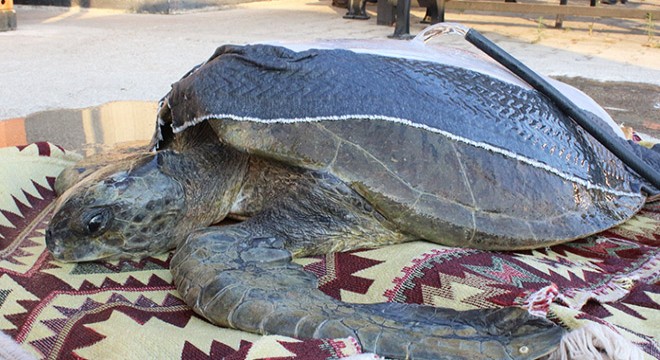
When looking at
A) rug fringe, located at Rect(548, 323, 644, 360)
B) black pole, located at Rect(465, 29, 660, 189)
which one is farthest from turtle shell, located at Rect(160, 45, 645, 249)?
rug fringe, located at Rect(548, 323, 644, 360)

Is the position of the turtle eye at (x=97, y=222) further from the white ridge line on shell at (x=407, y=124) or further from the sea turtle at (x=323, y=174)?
the white ridge line on shell at (x=407, y=124)

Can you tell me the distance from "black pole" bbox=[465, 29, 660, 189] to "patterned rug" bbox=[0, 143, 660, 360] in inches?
10.0

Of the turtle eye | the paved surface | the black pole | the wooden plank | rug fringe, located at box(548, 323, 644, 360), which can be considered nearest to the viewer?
rug fringe, located at box(548, 323, 644, 360)

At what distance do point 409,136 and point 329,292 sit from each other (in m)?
0.49

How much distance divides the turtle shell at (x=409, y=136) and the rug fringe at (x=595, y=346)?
1.80 feet

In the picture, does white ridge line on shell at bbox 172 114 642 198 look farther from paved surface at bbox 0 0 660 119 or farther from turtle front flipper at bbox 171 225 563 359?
paved surface at bbox 0 0 660 119

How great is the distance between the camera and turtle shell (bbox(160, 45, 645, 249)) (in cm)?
177

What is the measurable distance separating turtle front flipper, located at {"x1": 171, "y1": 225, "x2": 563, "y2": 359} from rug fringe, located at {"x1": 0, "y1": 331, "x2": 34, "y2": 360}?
348 millimetres

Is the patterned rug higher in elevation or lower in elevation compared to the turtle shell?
lower

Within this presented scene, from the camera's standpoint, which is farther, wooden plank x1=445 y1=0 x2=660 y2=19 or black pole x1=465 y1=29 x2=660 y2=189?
wooden plank x1=445 y1=0 x2=660 y2=19

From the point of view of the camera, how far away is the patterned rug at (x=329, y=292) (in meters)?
1.35

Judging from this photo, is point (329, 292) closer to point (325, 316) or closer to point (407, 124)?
point (325, 316)

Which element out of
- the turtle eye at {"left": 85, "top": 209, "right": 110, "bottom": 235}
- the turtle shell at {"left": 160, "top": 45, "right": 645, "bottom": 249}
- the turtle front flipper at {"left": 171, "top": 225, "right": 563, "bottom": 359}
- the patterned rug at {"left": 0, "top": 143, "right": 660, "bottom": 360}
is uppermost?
the turtle shell at {"left": 160, "top": 45, "right": 645, "bottom": 249}

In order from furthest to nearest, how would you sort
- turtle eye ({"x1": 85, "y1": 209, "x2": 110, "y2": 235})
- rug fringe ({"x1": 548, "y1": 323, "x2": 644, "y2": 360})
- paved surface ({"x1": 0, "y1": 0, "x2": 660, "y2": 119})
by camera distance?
paved surface ({"x1": 0, "y1": 0, "x2": 660, "y2": 119})
turtle eye ({"x1": 85, "y1": 209, "x2": 110, "y2": 235})
rug fringe ({"x1": 548, "y1": 323, "x2": 644, "y2": 360})
